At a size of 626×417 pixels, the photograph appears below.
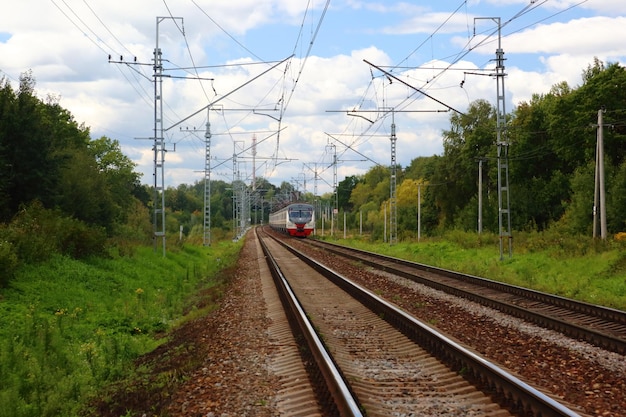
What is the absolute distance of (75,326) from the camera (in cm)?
1377

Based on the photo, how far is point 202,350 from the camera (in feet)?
35.8

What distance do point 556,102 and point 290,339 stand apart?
159ft

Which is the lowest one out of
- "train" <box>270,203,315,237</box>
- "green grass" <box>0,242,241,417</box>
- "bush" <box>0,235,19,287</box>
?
"green grass" <box>0,242,241,417</box>

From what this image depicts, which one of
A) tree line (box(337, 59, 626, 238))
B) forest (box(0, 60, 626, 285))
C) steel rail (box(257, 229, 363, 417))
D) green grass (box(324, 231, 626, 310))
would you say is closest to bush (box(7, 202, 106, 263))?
forest (box(0, 60, 626, 285))

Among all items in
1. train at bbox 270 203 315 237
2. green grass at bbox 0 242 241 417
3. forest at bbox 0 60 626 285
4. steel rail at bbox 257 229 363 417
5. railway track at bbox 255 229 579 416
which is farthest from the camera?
train at bbox 270 203 315 237

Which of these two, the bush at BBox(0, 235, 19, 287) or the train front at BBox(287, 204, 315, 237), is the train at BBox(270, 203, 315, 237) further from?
the bush at BBox(0, 235, 19, 287)

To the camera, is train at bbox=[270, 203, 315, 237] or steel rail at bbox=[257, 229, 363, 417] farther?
train at bbox=[270, 203, 315, 237]

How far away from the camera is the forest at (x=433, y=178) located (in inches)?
919

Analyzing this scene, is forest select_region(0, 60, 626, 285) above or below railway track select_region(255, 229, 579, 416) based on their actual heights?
above

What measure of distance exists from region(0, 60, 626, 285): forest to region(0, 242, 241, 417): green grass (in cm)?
90

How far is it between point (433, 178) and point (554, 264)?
161 feet

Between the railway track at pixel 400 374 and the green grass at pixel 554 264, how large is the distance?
6.54m

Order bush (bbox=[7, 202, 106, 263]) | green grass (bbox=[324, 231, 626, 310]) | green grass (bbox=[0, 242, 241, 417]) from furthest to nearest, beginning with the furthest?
green grass (bbox=[324, 231, 626, 310]) < bush (bbox=[7, 202, 106, 263]) < green grass (bbox=[0, 242, 241, 417])

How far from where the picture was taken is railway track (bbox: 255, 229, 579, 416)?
7023 mm
